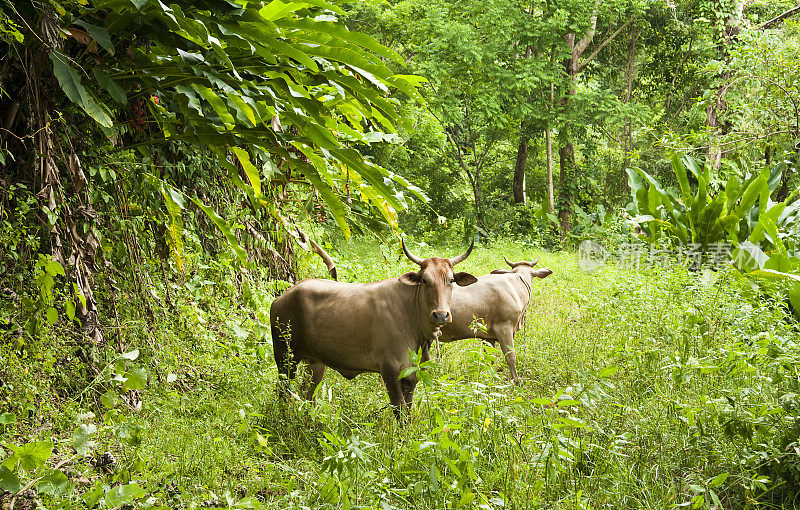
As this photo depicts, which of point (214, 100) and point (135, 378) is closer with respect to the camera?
point (135, 378)

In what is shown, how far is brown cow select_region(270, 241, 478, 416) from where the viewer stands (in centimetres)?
512

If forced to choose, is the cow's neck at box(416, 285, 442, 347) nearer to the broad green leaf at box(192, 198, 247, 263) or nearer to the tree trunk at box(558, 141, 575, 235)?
the broad green leaf at box(192, 198, 247, 263)

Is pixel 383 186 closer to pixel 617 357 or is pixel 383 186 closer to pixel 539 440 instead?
pixel 539 440

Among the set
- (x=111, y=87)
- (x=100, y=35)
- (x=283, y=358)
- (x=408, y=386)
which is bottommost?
(x=408, y=386)

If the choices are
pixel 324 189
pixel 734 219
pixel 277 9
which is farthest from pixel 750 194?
pixel 277 9

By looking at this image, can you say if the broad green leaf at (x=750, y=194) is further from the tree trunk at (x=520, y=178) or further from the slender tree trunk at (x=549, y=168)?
the tree trunk at (x=520, y=178)

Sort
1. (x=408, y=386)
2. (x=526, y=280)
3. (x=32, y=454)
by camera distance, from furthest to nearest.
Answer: (x=526, y=280) → (x=408, y=386) → (x=32, y=454)

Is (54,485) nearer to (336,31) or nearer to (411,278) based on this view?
(336,31)

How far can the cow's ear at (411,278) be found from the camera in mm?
5203

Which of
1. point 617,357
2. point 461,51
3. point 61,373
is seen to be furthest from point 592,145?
point 61,373

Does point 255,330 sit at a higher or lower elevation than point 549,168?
higher

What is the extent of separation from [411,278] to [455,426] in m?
1.91

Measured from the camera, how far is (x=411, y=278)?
523cm

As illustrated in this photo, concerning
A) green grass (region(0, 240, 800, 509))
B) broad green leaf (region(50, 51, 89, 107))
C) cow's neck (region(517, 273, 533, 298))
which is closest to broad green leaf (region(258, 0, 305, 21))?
broad green leaf (region(50, 51, 89, 107))
